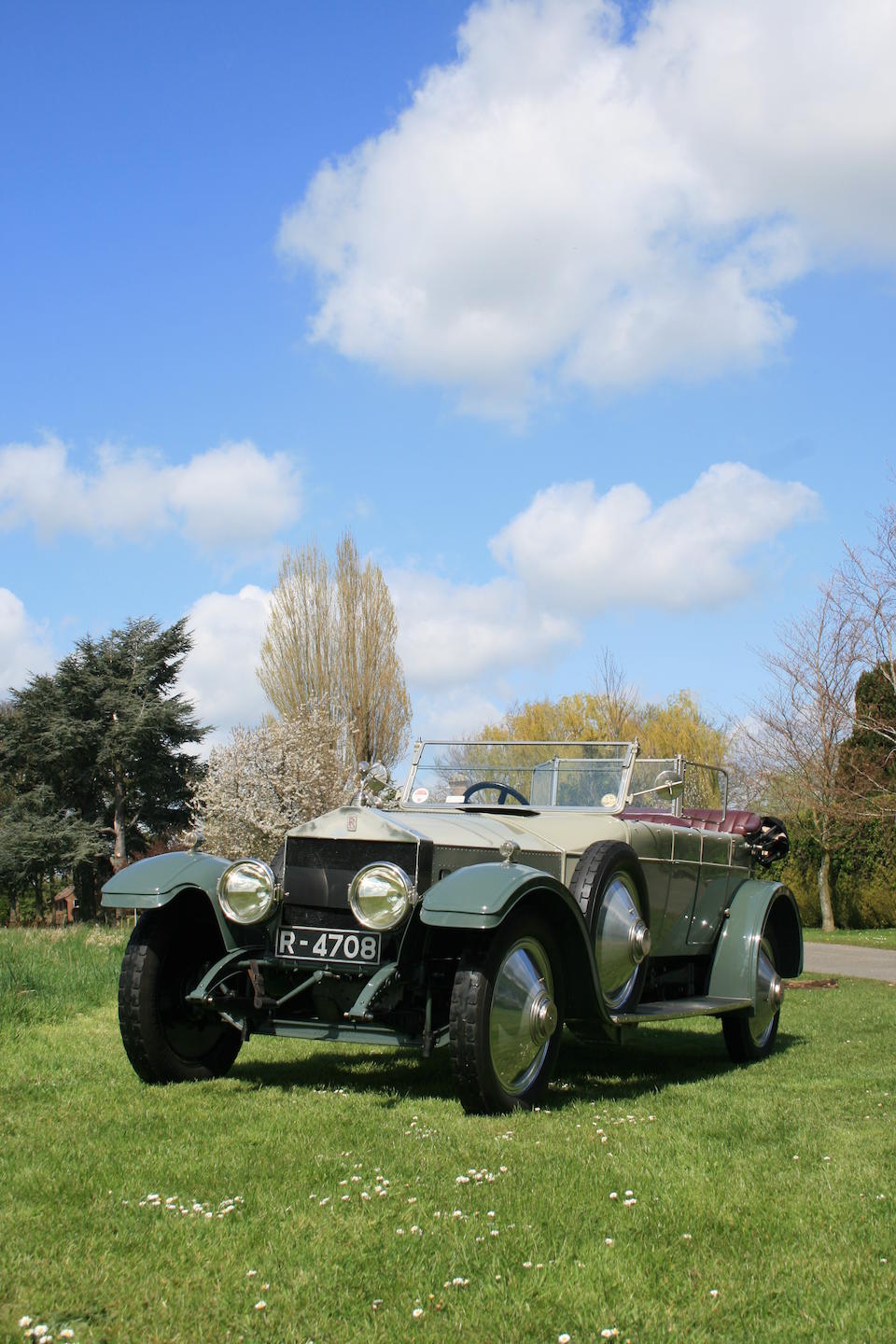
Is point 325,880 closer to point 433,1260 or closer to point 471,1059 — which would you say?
point 471,1059

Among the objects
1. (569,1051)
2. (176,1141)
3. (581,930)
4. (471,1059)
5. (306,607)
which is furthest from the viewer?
(306,607)

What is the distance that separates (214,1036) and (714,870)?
138 inches

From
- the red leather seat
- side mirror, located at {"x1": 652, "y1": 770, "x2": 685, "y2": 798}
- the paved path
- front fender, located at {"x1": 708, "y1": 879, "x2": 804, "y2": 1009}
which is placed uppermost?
side mirror, located at {"x1": 652, "y1": 770, "x2": 685, "y2": 798}

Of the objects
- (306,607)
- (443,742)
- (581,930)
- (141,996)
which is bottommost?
(141,996)

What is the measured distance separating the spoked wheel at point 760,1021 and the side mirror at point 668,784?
3.68 ft

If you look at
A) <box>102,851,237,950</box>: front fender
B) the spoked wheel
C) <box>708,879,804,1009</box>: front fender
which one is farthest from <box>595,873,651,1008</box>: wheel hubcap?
<box>102,851,237,950</box>: front fender

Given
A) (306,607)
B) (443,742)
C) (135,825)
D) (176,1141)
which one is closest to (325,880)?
(176,1141)

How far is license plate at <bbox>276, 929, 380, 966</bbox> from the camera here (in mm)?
5574

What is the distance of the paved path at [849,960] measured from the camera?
1471 centimetres

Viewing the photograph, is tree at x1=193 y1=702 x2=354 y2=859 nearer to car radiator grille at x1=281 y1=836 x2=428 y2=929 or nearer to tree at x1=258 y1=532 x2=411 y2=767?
tree at x1=258 y1=532 x2=411 y2=767

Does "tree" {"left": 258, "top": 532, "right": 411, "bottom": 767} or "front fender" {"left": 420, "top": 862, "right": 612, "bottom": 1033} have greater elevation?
"tree" {"left": 258, "top": 532, "right": 411, "bottom": 767}

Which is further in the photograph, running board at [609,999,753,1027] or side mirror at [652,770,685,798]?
side mirror at [652,770,685,798]

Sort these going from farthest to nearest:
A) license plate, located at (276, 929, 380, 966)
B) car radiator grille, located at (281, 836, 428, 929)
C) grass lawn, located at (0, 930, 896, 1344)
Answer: car radiator grille, located at (281, 836, 428, 929)
license plate, located at (276, 929, 380, 966)
grass lawn, located at (0, 930, 896, 1344)

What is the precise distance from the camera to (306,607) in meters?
34.0
